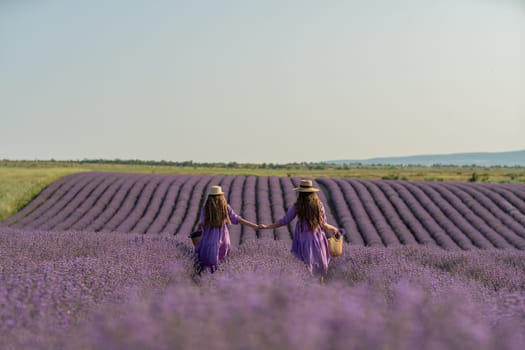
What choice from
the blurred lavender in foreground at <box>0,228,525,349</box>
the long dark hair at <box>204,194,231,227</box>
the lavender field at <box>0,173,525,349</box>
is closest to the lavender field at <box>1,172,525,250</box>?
the lavender field at <box>0,173,525,349</box>

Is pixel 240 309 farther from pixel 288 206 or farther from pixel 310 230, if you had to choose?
pixel 288 206

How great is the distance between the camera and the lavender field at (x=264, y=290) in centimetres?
178

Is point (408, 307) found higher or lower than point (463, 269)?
higher

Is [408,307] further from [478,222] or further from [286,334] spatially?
[478,222]

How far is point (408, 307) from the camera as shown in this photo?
6.96 ft

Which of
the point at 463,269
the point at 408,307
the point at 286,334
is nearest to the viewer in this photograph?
the point at 286,334

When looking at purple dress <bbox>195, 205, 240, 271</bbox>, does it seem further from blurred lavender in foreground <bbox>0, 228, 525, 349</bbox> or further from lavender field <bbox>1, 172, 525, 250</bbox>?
lavender field <bbox>1, 172, 525, 250</bbox>

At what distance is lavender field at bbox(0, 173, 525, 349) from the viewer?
1.78m

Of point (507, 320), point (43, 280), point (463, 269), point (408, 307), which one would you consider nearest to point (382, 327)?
point (408, 307)

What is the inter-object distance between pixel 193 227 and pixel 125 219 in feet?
7.24

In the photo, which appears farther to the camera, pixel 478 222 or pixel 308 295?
pixel 478 222

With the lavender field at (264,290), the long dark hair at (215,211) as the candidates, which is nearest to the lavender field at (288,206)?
the lavender field at (264,290)

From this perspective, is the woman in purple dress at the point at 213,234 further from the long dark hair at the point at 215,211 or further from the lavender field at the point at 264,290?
the lavender field at the point at 264,290

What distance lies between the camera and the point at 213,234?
20.1ft
